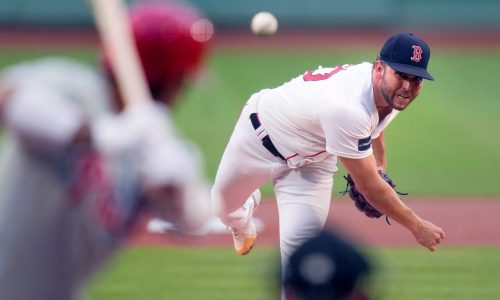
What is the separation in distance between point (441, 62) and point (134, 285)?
14.6 meters

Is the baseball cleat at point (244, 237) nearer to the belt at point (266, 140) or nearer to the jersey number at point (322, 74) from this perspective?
the belt at point (266, 140)

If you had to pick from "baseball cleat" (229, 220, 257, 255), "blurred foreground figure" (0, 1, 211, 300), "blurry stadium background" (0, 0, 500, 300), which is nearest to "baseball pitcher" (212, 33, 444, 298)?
"baseball cleat" (229, 220, 257, 255)

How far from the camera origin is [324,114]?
6008 mm

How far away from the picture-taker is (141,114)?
2.68 metres

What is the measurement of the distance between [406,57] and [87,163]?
3.41 m

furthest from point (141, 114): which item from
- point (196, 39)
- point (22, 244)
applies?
point (22, 244)

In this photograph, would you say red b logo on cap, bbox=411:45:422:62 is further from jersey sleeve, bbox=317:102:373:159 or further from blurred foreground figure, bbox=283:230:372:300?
blurred foreground figure, bbox=283:230:372:300

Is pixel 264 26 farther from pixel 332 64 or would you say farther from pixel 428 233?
pixel 332 64

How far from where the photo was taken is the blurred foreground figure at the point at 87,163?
2.72 meters

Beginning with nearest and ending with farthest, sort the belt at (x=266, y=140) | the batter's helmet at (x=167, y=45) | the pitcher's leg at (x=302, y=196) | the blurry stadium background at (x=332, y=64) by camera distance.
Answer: the batter's helmet at (x=167, y=45) < the pitcher's leg at (x=302, y=196) < the belt at (x=266, y=140) < the blurry stadium background at (x=332, y=64)

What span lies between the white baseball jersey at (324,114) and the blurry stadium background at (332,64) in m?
0.86

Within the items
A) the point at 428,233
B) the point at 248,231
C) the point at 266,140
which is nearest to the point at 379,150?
the point at 266,140

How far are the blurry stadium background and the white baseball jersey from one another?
0.86m

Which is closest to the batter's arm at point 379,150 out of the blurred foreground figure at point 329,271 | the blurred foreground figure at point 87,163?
the blurred foreground figure at point 87,163
